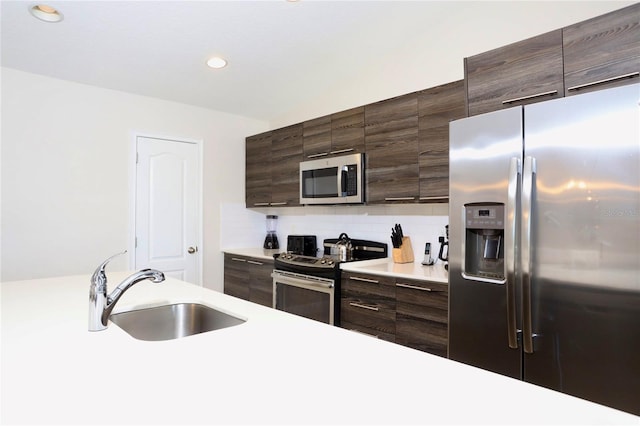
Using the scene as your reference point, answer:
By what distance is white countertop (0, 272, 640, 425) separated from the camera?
0.76m

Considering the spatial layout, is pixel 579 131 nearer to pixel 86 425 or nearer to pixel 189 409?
pixel 189 409

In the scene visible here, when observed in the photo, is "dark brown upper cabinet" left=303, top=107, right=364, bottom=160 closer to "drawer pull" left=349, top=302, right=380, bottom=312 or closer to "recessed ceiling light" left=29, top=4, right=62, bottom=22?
"drawer pull" left=349, top=302, right=380, bottom=312

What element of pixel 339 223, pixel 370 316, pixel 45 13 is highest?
pixel 45 13

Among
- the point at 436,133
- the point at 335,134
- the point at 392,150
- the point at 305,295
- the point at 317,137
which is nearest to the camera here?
the point at 436,133

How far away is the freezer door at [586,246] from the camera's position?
1515 millimetres

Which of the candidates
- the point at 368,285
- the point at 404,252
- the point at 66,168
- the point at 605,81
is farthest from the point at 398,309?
the point at 66,168

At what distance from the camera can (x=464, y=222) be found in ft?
6.64

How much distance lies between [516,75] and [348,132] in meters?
1.52

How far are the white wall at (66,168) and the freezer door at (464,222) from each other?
112 inches

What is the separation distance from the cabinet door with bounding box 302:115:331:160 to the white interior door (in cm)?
118

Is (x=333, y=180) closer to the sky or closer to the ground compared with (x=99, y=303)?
closer to the sky

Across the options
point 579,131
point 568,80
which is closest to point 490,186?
point 579,131

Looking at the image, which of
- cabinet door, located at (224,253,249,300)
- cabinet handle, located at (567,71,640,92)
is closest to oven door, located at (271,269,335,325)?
cabinet door, located at (224,253,249,300)

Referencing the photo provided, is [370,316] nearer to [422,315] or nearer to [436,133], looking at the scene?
[422,315]
